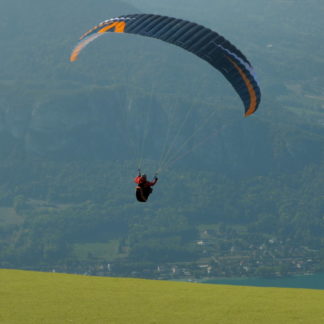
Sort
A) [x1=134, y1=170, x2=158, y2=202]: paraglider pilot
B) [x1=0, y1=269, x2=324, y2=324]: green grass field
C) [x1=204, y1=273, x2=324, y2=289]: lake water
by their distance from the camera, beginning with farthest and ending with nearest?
[x1=204, y1=273, x2=324, y2=289]: lake water → [x1=134, y1=170, x2=158, y2=202]: paraglider pilot → [x1=0, y1=269, x2=324, y2=324]: green grass field

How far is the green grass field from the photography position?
48.5 ft

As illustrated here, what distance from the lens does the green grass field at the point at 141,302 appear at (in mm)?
14773

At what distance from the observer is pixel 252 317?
15.2 metres

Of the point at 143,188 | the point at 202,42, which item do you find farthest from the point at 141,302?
the point at 202,42

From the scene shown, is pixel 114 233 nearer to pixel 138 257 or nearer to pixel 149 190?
pixel 138 257

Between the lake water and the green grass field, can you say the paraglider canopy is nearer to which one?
the green grass field

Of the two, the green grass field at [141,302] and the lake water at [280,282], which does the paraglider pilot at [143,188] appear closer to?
the green grass field at [141,302]

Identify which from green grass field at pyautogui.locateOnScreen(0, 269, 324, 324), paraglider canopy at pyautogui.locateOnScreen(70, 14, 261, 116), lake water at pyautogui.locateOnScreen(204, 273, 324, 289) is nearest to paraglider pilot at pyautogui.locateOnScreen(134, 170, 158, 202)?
green grass field at pyautogui.locateOnScreen(0, 269, 324, 324)

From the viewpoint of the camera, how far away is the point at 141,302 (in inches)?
639

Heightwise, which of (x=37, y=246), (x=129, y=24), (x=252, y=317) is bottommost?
(x=252, y=317)

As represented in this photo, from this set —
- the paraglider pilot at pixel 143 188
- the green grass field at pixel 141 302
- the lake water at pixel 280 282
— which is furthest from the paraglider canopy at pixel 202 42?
the lake water at pixel 280 282

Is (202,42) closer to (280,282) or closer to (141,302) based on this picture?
(141,302)

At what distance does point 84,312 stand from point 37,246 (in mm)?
171177

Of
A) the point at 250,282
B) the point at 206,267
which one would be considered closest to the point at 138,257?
the point at 206,267
